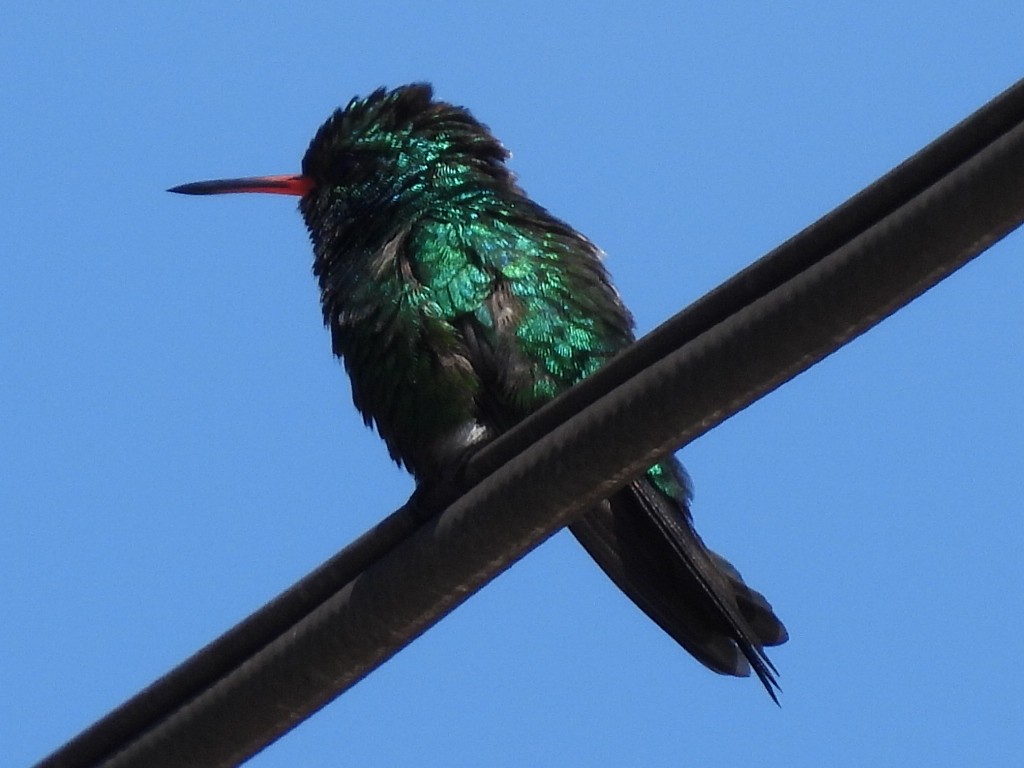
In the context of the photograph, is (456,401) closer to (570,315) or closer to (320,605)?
(570,315)

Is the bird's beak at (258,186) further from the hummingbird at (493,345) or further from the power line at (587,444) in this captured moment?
the power line at (587,444)

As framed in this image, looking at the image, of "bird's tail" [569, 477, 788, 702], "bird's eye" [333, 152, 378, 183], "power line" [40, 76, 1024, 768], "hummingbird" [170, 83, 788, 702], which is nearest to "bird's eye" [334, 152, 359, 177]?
A: "bird's eye" [333, 152, 378, 183]

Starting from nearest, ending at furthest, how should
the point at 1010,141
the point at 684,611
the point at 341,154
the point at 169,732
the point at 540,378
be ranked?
1. the point at 1010,141
2. the point at 169,732
3. the point at 684,611
4. the point at 540,378
5. the point at 341,154

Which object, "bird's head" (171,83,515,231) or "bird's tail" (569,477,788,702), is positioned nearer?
"bird's tail" (569,477,788,702)

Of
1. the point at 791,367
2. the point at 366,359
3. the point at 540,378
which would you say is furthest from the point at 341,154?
the point at 791,367

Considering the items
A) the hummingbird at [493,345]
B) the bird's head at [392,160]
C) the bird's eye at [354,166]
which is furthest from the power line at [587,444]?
the bird's eye at [354,166]

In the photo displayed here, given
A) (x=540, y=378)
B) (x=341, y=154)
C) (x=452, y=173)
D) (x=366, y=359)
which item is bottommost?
(x=540, y=378)

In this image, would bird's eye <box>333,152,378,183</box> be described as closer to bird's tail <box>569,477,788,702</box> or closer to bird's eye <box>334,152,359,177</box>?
bird's eye <box>334,152,359,177</box>

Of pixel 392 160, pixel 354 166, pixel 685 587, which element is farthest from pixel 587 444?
pixel 354 166
